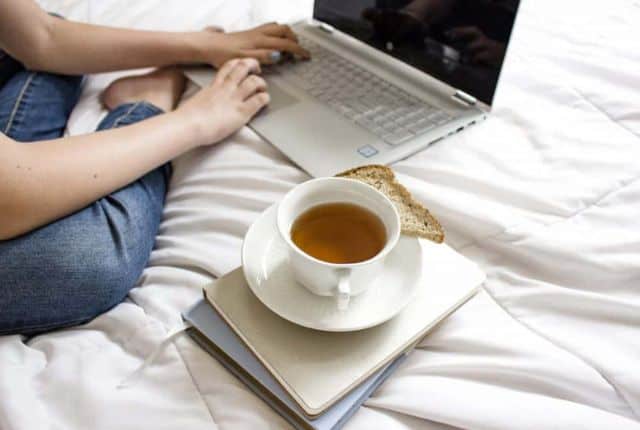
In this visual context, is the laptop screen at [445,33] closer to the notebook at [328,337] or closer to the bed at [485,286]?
the bed at [485,286]

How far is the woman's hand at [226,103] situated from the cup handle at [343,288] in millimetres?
371

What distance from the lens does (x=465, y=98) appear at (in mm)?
754

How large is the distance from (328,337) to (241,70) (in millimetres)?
530

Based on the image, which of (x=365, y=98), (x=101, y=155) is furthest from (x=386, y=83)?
(x=101, y=155)

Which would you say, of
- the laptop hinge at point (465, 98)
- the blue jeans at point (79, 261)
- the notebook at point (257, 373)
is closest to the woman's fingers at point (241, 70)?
the blue jeans at point (79, 261)

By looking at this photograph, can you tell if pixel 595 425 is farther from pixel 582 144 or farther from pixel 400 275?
pixel 582 144

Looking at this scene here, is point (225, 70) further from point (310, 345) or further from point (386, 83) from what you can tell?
point (310, 345)

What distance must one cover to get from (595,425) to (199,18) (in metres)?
0.99

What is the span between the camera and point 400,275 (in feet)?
1.60

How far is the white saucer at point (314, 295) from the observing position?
1.46 ft

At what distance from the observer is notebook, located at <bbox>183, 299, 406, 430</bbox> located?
418mm

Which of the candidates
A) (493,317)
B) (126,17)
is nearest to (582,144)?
(493,317)

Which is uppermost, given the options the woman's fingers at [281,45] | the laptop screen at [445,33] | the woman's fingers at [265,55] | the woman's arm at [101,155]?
the laptop screen at [445,33]

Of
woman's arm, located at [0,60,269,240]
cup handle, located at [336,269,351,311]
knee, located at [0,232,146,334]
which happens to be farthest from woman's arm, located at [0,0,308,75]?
cup handle, located at [336,269,351,311]
